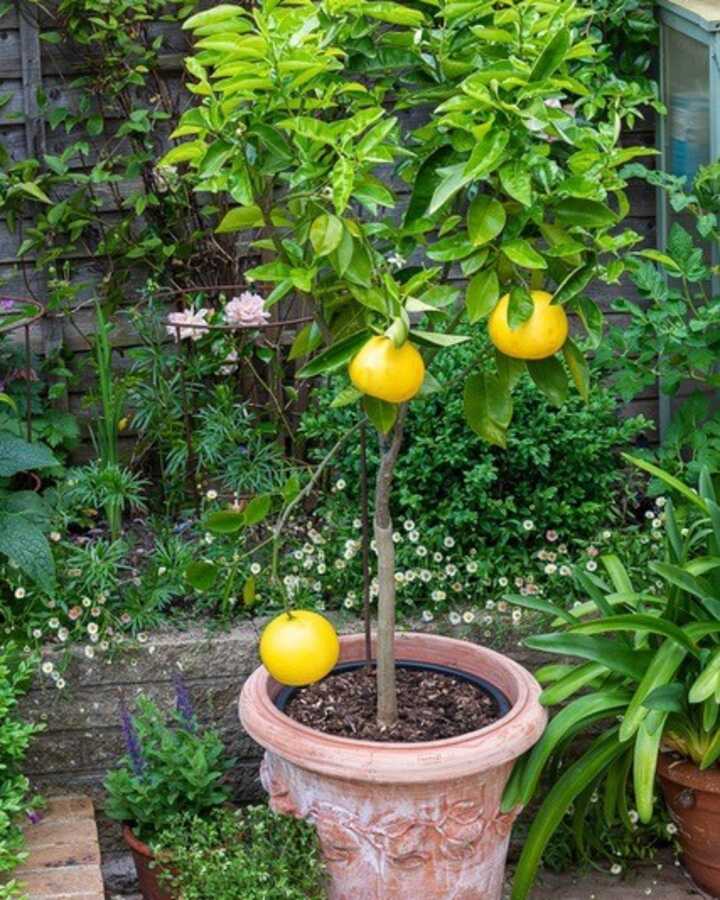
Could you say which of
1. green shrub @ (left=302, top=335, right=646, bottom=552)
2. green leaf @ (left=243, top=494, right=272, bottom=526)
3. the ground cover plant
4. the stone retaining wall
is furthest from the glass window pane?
green leaf @ (left=243, top=494, right=272, bottom=526)

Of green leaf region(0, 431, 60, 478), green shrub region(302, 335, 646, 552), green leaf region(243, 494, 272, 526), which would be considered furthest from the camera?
green shrub region(302, 335, 646, 552)

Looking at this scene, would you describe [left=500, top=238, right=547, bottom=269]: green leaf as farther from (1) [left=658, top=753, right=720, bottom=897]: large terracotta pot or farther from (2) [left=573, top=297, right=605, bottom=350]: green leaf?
(1) [left=658, top=753, right=720, bottom=897]: large terracotta pot

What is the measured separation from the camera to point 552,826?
3.36 metres

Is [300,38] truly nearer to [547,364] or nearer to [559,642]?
[547,364]

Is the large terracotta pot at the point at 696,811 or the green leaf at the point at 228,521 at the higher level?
the green leaf at the point at 228,521

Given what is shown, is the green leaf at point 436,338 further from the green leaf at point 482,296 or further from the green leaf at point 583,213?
the green leaf at point 583,213

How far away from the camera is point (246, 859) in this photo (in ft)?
10.3

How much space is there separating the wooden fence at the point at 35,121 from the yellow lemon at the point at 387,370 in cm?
208

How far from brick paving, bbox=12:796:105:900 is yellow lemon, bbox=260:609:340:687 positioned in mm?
713

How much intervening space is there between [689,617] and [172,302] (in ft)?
6.51

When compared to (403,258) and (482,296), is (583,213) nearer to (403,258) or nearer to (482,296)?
(482,296)

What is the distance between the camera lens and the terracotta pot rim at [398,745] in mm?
2982

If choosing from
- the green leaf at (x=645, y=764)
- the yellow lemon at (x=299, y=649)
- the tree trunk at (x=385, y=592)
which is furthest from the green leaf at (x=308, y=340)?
the green leaf at (x=645, y=764)

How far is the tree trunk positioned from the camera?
309 centimetres
